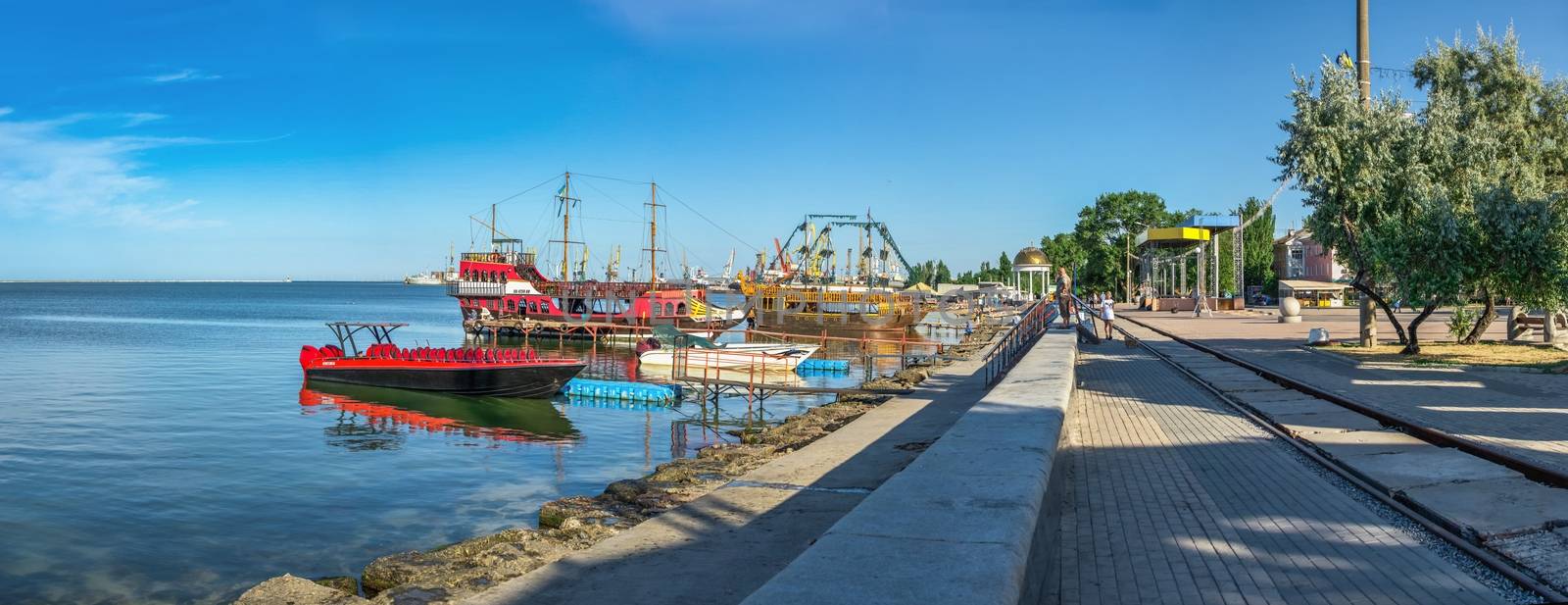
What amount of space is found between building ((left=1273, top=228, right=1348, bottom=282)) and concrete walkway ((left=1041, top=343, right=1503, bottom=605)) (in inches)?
3679

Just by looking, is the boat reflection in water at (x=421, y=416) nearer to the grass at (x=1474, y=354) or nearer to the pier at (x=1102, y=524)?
the pier at (x=1102, y=524)

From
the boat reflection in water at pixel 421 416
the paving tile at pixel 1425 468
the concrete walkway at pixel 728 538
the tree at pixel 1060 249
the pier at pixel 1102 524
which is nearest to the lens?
the pier at pixel 1102 524

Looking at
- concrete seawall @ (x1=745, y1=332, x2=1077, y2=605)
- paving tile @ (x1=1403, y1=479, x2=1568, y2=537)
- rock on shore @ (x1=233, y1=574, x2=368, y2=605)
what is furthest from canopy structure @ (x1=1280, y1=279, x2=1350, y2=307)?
rock on shore @ (x1=233, y1=574, x2=368, y2=605)

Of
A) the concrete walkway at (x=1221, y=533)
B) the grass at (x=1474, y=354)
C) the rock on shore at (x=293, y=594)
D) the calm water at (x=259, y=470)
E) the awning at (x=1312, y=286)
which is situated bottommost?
the calm water at (x=259, y=470)

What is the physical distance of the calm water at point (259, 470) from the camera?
12727 mm

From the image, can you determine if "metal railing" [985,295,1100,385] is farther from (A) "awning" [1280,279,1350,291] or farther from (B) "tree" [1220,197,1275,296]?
(B) "tree" [1220,197,1275,296]

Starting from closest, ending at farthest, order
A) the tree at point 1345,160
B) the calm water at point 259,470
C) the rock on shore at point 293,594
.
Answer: the rock on shore at point 293,594 < the calm water at point 259,470 < the tree at point 1345,160

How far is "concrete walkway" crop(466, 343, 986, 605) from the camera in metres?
6.65

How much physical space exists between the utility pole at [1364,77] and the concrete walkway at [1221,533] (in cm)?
1897

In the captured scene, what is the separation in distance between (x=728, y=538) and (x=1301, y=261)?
359 feet

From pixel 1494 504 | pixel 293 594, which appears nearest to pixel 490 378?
pixel 293 594

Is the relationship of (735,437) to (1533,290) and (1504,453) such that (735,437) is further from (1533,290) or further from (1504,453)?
(1533,290)

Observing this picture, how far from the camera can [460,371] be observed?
102 ft

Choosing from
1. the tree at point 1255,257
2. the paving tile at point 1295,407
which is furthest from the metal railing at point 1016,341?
the tree at point 1255,257
